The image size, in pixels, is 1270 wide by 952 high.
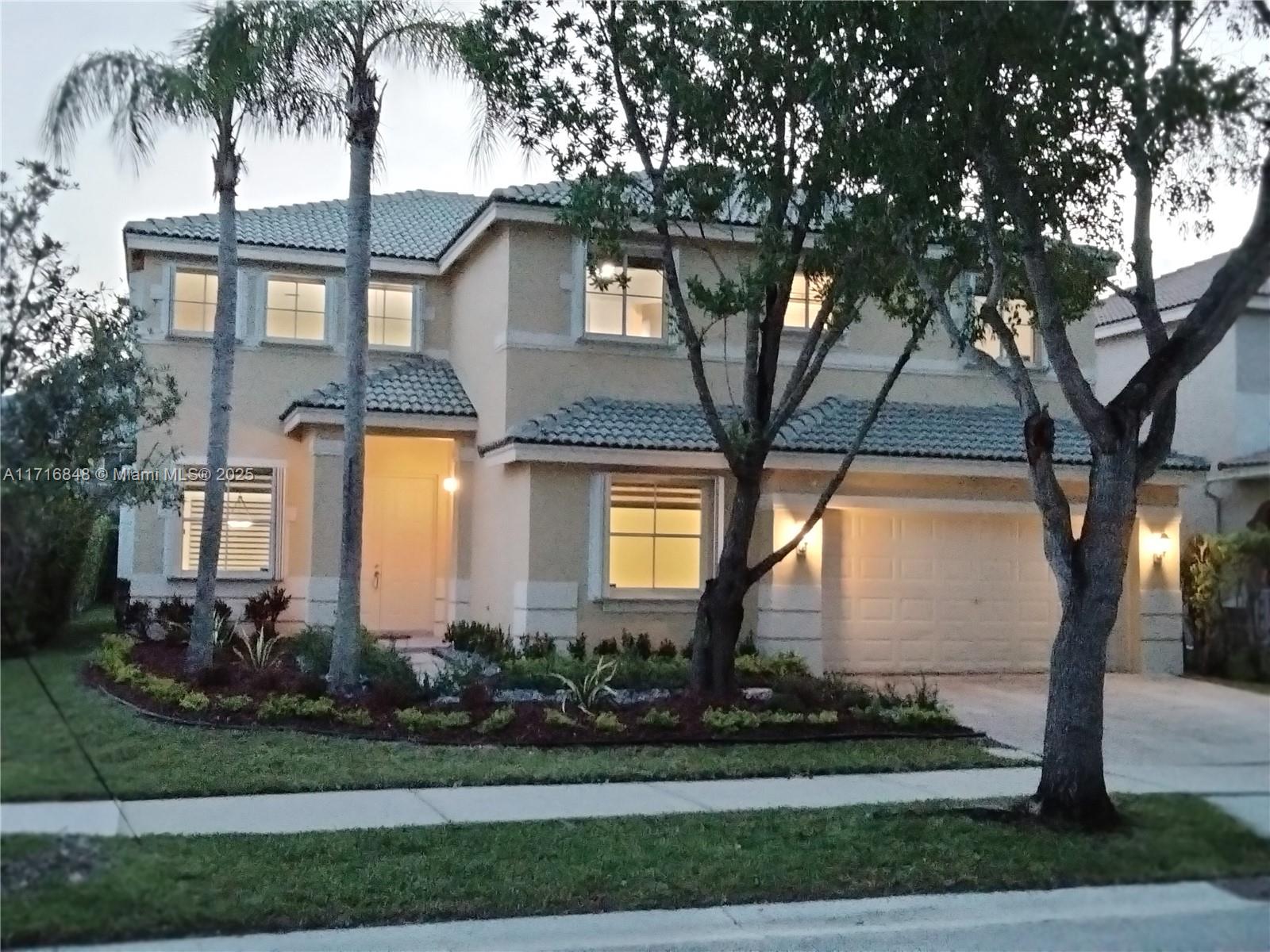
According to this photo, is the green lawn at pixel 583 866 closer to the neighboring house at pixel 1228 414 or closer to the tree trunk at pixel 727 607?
the neighboring house at pixel 1228 414

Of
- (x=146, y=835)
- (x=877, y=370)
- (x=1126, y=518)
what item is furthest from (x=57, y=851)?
(x=877, y=370)

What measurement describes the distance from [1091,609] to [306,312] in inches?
575

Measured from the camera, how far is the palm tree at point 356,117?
430 inches

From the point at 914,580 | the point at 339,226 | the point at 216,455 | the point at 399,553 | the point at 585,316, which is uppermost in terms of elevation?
the point at 339,226

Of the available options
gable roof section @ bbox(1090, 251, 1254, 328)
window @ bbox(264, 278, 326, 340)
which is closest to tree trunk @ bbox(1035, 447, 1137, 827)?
gable roof section @ bbox(1090, 251, 1254, 328)

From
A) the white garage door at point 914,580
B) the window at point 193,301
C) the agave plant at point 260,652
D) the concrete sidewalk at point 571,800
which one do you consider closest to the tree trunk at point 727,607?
the concrete sidewalk at point 571,800

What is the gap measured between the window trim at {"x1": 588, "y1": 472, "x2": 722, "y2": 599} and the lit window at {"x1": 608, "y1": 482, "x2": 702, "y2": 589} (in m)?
0.05

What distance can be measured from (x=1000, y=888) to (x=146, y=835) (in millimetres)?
2832

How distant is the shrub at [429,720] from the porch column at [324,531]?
6656mm

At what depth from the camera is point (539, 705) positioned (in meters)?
11.5

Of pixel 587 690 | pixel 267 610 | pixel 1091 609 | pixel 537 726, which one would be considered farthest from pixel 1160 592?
pixel 267 610

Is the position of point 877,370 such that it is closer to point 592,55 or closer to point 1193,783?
point 592,55

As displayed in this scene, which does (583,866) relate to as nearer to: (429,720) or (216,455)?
(429,720)

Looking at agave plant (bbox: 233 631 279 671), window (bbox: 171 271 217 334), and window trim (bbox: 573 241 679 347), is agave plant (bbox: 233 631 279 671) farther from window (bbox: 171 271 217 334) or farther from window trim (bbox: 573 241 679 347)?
window trim (bbox: 573 241 679 347)
